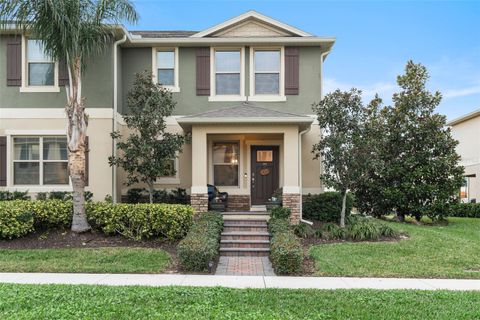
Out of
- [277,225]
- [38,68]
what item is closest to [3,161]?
[38,68]

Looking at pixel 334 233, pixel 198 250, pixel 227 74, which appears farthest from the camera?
pixel 227 74

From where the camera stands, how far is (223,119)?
1091cm

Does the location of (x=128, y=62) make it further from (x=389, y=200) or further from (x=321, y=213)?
(x=389, y=200)

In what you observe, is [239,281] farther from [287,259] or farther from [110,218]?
[110,218]

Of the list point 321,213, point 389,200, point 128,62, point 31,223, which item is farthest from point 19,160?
point 389,200

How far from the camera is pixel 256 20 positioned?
1343 cm

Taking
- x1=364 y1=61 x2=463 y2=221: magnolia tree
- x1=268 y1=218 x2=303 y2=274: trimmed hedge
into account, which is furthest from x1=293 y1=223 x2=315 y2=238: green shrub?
x1=364 y1=61 x2=463 y2=221: magnolia tree

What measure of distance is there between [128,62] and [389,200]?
11.1 meters

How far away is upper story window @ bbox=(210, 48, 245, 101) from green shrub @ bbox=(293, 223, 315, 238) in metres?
5.01

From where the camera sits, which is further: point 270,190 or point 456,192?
point 456,192

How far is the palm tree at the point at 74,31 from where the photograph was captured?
31.1 feet

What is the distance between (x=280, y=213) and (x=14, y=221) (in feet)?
22.6

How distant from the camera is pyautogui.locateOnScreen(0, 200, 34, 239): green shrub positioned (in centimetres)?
925

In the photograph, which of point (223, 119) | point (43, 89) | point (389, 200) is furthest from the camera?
point (389, 200)
